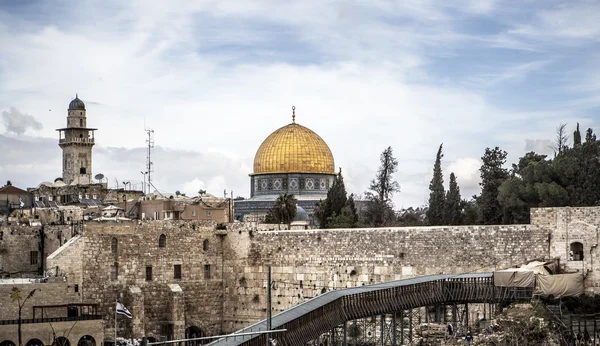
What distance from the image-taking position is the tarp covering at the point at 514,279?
35.6 m

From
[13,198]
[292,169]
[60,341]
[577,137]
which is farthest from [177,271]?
[292,169]

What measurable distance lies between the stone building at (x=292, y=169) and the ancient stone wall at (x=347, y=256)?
20619 millimetres

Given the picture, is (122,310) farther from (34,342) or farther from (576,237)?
(576,237)

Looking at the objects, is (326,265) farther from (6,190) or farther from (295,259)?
(6,190)

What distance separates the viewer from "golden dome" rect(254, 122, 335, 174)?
6688 cm

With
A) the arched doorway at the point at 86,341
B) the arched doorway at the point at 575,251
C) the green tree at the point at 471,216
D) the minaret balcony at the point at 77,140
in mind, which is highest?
the minaret balcony at the point at 77,140

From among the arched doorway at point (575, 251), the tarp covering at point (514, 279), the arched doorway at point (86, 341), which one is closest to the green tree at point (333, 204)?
the arched doorway at point (86, 341)

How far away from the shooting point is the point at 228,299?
46375mm

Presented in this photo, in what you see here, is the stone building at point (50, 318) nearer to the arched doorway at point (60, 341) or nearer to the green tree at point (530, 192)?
the arched doorway at point (60, 341)

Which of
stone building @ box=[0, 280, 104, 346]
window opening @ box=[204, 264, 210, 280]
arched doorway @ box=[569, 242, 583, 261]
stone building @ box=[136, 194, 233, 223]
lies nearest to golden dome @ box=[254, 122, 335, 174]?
stone building @ box=[136, 194, 233, 223]

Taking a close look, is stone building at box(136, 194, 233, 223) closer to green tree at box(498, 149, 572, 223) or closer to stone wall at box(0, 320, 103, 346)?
stone wall at box(0, 320, 103, 346)

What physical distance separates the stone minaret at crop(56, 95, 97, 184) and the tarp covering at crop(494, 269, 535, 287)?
36564 mm

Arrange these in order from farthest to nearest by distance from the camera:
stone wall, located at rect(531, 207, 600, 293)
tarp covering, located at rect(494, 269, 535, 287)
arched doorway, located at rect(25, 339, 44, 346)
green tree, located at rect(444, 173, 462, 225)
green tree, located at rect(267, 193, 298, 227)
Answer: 1. green tree, located at rect(267, 193, 298, 227)
2. green tree, located at rect(444, 173, 462, 225)
3. arched doorway, located at rect(25, 339, 44, 346)
4. stone wall, located at rect(531, 207, 600, 293)
5. tarp covering, located at rect(494, 269, 535, 287)

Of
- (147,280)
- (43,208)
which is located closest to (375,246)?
(147,280)
